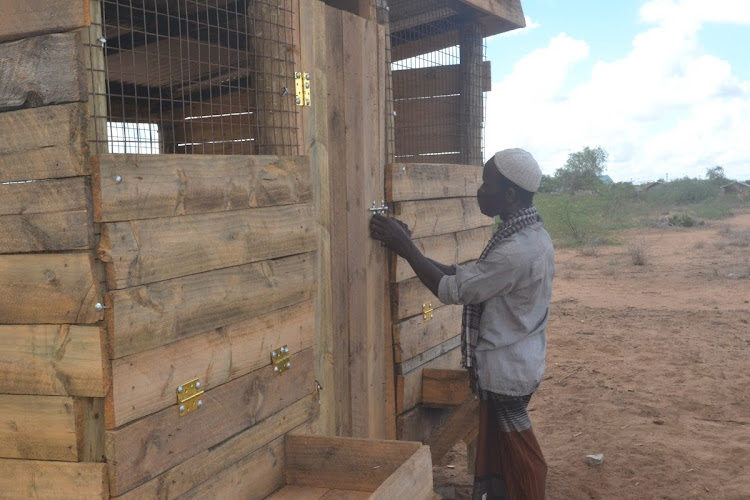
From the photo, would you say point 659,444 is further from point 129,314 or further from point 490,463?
point 129,314

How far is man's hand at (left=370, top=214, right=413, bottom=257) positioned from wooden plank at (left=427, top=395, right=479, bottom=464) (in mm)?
1067

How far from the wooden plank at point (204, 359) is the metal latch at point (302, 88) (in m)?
0.91

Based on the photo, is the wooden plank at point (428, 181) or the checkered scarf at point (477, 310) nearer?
the checkered scarf at point (477, 310)

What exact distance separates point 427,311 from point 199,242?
7.08 ft

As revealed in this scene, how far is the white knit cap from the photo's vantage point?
350 cm

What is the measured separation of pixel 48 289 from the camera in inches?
87.4

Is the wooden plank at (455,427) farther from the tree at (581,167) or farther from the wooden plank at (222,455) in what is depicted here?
the tree at (581,167)

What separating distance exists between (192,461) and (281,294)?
76 centimetres

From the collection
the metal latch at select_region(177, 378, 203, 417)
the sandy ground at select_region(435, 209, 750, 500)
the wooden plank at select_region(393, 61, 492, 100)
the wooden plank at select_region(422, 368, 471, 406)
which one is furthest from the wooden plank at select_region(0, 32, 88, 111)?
the sandy ground at select_region(435, 209, 750, 500)

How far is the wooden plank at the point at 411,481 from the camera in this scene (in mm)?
2422

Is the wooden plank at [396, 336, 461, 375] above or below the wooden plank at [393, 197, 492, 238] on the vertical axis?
below

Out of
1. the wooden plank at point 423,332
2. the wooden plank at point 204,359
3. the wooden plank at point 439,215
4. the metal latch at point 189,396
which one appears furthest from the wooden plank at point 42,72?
the wooden plank at point 423,332

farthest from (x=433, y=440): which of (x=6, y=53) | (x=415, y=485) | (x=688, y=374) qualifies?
(x=688, y=374)

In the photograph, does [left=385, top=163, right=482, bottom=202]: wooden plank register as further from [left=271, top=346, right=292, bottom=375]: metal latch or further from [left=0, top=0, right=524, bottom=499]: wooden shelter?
[left=271, top=346, right=292, bottom=375]: metal latch
